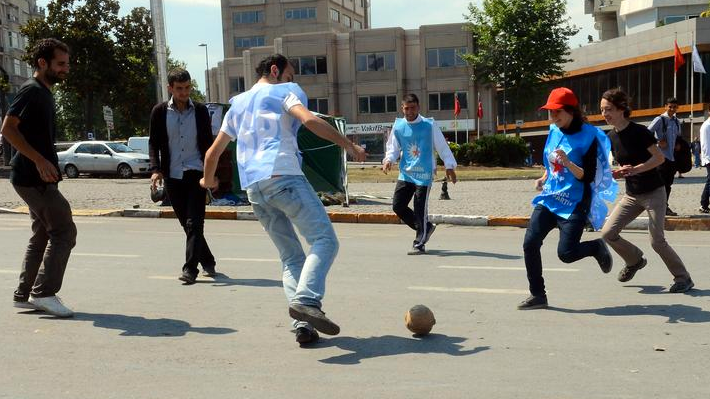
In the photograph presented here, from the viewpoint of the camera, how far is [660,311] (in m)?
5.89

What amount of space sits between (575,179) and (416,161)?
319 centimetres

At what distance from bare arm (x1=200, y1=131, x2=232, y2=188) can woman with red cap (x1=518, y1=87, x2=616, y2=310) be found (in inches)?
91.3

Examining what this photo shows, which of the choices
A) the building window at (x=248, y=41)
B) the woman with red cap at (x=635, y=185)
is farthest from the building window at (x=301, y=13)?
the woman with red cap at (x=635, y=185)

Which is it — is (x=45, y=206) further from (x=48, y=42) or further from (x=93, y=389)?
(x=93, y=389)

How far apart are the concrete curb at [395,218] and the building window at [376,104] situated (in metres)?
49.9

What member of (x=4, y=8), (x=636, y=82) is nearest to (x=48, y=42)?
(x=636, y=82)

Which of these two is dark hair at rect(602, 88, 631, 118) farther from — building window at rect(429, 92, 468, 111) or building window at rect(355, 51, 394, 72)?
building window at rect(355, 51, 394, 72)

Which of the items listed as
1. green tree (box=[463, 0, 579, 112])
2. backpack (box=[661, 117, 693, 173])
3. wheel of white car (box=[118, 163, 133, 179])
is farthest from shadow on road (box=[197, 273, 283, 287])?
green tree (box=[463, 0, 579, 112])

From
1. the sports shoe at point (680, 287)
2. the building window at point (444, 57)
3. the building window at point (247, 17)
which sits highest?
the building window at point (247, 17)

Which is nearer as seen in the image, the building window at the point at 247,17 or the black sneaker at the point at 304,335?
the black sneaker at the point at 304,335

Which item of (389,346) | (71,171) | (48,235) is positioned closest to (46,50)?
(48,235)

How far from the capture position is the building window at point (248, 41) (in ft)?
281

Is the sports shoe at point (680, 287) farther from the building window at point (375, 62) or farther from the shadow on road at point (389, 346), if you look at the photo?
the building window at point (375, 62)

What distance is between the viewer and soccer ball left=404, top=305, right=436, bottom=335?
507 cm
